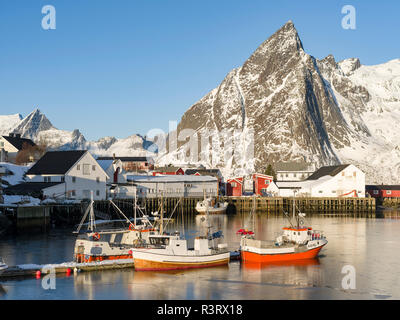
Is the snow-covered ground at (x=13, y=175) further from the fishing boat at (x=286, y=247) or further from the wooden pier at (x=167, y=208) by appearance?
the fishing boat at (x=286, y=247)

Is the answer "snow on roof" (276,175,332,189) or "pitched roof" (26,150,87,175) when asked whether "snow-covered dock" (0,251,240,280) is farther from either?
"snow on roof" (276,175,332,189)

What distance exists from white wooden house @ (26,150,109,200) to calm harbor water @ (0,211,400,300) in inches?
1024

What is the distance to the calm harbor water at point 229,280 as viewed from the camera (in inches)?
1323

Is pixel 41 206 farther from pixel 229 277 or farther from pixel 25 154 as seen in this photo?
pixel 25 154

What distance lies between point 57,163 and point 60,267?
159ft

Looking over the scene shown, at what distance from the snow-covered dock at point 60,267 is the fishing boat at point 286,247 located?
1022cm

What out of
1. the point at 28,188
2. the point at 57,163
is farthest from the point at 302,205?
the point at 28,188

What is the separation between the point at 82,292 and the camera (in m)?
33.8

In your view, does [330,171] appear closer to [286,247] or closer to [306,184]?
[306,184]

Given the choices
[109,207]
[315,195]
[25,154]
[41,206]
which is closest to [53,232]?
[41,206]

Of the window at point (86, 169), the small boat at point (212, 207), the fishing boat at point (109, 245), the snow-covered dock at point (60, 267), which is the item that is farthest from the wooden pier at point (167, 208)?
the snow-covered dock at point (60, 267)

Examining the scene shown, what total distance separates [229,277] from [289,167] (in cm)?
12296
